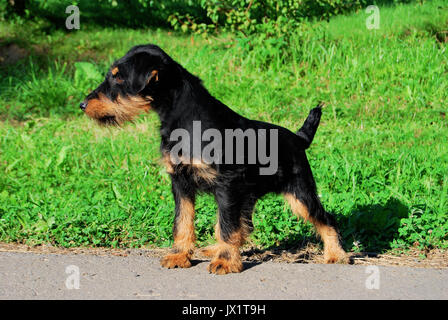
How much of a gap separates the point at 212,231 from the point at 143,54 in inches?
74.5

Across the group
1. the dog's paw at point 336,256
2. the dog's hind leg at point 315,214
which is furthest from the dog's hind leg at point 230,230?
the dog's paw at point 336,256

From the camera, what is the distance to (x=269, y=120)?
7.74 meters

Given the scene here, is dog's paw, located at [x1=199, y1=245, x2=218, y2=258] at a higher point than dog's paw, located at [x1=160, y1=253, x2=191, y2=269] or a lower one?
lower

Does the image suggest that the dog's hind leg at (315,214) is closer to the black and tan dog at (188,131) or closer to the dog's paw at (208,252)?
the black and tan dog at (188,131)

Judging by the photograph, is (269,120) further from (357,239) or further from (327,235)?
(327,235)

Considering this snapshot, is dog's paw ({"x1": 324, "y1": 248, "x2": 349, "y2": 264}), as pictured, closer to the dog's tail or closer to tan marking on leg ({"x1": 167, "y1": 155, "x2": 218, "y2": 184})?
the dog's tail

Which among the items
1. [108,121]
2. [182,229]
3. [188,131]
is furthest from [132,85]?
[182,229]

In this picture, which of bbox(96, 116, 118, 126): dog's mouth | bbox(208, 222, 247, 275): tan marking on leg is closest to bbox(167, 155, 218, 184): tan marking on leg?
bbox(208, 222, 247, 275): tan marking on leg

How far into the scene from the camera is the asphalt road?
3742mm

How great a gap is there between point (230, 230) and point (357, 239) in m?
1.60

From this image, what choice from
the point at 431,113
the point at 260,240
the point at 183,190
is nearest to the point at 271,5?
the point at 431,113

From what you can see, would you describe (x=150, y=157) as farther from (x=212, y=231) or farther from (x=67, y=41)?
(x=67, y=41)

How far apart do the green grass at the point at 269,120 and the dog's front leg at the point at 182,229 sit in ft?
2.62

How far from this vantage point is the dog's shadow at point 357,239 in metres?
4.95
